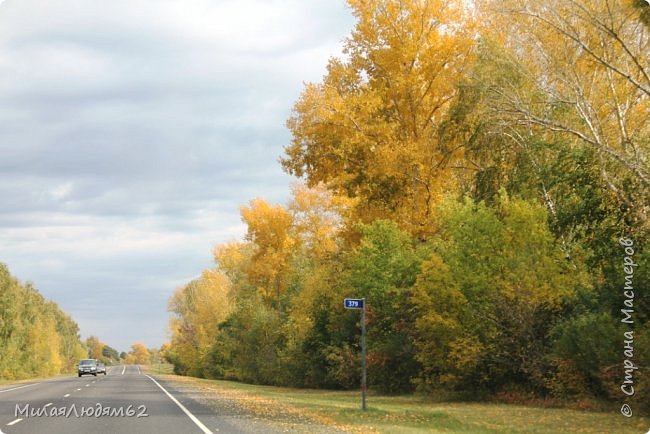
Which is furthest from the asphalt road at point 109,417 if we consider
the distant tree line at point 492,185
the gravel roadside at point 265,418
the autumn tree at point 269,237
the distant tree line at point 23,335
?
the distant tree line at point 23,335

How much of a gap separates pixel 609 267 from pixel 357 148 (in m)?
12.8

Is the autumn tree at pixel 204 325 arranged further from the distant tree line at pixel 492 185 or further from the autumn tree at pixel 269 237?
the distant tree line at pixel 492 185

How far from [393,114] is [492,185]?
627 cm

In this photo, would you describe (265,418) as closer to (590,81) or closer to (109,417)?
(109,417)

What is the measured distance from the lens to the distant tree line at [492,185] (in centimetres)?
2019

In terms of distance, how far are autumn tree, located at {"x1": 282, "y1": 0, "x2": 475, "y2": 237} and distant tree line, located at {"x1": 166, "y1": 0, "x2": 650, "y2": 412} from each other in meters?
0.07

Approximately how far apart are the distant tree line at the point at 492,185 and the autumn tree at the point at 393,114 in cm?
7

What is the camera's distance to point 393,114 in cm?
3250

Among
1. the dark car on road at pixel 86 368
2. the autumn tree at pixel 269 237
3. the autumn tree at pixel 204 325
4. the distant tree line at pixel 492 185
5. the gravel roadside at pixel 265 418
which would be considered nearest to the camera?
the gravel roadside at pixel 265 418

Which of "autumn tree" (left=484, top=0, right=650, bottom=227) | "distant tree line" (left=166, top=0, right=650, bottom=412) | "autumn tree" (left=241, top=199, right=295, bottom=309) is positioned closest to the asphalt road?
"distant tree line" (left=166, top=0, right=650, bottom=412)

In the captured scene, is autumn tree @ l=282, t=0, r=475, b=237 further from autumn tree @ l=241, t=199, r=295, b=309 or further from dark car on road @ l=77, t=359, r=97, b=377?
dark car on road @ l=77, t=359, r=97, b=377

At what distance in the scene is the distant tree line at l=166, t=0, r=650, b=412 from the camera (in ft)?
66.2

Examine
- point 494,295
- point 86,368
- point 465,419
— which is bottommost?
point 465,419

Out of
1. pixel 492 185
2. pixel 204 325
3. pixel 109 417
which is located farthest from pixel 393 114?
pixel 204 325
